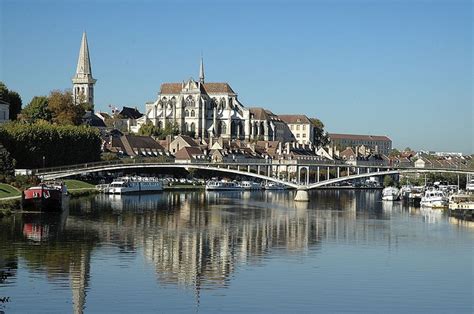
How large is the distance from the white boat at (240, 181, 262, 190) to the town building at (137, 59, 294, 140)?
134ft

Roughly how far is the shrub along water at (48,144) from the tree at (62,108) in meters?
13.5

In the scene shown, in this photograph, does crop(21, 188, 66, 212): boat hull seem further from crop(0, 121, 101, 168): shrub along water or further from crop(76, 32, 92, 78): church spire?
crop(76, 32, 92, 78): church spire

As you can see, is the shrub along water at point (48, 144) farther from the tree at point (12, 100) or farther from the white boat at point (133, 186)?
the tree at point (12, 100)

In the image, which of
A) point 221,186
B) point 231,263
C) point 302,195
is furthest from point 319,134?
point 231,263

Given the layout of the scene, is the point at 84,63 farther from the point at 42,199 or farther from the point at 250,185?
A: the point at 42,199

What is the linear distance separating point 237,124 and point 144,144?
1529 inches

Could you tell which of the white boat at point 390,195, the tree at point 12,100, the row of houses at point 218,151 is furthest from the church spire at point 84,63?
the white boat at point 390,195

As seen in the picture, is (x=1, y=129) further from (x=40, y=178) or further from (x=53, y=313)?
(x=53, y=313)

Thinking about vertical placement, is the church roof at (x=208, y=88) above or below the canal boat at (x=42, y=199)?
above

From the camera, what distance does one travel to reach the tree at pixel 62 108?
111m

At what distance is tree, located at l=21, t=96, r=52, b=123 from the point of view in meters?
109

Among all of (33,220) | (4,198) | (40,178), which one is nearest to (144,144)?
(40,178)

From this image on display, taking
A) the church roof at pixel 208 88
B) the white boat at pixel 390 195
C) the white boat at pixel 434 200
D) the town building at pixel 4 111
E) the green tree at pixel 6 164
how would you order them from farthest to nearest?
the church roof at pixel 208 88
the town building at pixel 4 111
the white boat at pixel 390 195
the white boat at pixel 434 200
the green tree at pixel 6 164

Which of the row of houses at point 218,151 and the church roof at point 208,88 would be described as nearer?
the row of houses at point 218,151
